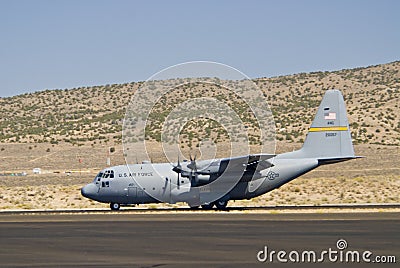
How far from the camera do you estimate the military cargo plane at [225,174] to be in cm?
4462

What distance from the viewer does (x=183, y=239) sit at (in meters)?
24.8

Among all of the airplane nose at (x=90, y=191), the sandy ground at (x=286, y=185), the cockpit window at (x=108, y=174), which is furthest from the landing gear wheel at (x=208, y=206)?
the sandy ground at (x=286, y=185)

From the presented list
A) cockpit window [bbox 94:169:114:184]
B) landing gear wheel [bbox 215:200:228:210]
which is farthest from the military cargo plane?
cockpit window [bbox 94:169:114:184]

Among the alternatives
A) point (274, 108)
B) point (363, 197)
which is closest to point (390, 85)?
point (274, 108)

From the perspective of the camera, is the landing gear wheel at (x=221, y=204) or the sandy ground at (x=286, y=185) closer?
the landing gear wheel at (x=221, y=204)

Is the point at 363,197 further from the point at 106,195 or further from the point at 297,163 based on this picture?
the point at 106,195

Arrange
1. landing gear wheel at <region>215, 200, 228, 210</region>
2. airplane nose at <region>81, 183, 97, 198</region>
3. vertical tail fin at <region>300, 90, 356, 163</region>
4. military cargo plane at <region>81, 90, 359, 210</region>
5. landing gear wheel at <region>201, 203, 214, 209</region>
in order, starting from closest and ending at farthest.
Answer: military cargo plane at <region>81, 90, 359, 210</region> → landing gear wheel at <region>215, 200, 228, 210</region> → landing gear wheel at <region>201, 203, 214, 209</region> → vertical tail fin at <region>300, 90, 356, 163</region> → airplane nose at <region>81, 183, 97, 198</region>

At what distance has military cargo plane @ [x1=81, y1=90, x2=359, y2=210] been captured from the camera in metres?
44.6

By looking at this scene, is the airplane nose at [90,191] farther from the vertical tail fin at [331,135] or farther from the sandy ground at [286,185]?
the vertical tail fin at [331,135]

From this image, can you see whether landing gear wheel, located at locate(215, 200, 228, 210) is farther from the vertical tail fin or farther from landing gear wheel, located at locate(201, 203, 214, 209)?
the vertical tail fin

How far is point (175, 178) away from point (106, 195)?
14.2ft

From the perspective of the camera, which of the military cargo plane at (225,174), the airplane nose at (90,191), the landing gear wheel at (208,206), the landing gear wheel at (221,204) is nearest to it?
the military cargo plane at (225,174)

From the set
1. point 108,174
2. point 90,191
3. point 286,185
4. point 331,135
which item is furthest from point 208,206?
point 286,185

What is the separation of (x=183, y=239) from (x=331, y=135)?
22754 mm
